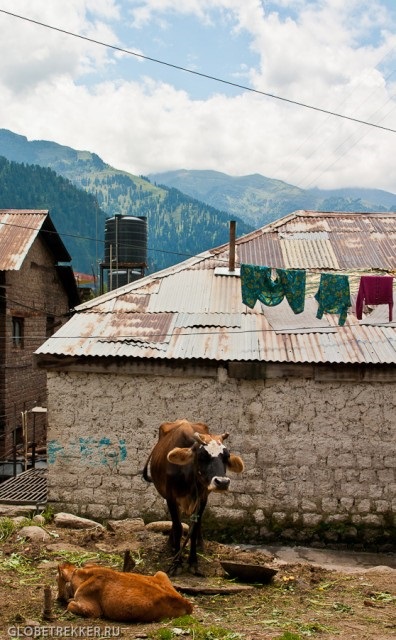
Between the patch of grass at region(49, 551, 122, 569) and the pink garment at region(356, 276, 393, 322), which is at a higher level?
the pink garment at region(356, 276, 393, 322)

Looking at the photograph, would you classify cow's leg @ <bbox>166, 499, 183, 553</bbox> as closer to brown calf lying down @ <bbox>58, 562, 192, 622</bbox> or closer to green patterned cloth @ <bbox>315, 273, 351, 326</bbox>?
brown calf lying down @ <bbox>58, 562, 192, 622</bbox>

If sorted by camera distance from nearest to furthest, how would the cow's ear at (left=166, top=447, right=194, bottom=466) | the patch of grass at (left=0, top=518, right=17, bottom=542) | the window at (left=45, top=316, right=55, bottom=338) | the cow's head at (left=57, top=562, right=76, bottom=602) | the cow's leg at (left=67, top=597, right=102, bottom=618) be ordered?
1. the cow's leg at (left=67, top=597, right=102, bottom=618)
2. the cow's head at (left=57, top=562, right=76, bottom=602)
3. the cow's ear at (left=166, top=447, right=194, bottom=466)
4. the patch of grass at (left=0, top=518, right=17, bottom=542)
5. the window at (left=45, top=316, right=55, bottom=338)

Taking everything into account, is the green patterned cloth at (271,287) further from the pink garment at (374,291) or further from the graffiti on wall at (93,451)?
the graffiti on wall at (93,451)

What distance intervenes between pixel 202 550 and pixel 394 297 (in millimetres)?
5851

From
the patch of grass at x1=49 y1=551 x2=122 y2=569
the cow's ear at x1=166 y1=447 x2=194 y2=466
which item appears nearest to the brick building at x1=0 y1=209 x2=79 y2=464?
the patch of grass at x1=49 y1=551 x2=122 y2=569

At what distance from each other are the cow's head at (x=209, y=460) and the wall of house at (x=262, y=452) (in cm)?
293

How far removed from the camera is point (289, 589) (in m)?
6.86

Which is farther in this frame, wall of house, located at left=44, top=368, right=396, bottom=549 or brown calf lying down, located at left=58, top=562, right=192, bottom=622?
wall of house, located at left=44, top=368, right=396, bottom=549

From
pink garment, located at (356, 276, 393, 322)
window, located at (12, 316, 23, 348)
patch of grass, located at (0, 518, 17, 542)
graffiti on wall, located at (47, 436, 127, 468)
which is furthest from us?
window, located at (12, 316, 23, 348)

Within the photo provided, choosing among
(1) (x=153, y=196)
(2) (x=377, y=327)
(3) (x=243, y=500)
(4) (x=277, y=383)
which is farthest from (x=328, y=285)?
(1) (x=153, y=196)

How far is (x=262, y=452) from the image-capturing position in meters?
10.0

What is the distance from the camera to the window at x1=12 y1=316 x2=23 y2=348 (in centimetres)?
1697

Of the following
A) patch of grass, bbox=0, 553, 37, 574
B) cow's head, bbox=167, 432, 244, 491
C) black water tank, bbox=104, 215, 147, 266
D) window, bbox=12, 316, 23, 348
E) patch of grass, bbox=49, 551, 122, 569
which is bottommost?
patch of grass, bbox=49, 551, 122, 569

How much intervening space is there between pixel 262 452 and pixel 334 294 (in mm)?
2989
